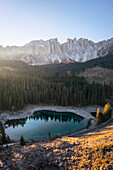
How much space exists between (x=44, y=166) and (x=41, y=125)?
1234 inches

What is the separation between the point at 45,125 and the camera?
1750 inches

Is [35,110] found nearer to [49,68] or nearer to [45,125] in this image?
[45,125]

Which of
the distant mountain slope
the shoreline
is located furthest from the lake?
the distant mountain slope

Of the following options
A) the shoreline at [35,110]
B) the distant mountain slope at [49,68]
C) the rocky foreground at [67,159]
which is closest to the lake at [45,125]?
the shoreline at [35,110]

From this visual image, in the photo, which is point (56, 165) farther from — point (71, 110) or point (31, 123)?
point (71, 110)

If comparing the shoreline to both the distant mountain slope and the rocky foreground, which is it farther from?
the distant mountain slope

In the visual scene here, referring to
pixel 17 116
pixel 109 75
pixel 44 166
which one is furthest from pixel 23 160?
pixel 109 75

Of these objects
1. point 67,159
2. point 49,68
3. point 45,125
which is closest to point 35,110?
point 45,125

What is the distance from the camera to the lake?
123 feet

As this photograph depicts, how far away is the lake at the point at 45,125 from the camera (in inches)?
1481

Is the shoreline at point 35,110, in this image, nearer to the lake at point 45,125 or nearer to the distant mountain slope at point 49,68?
the lake at point 45,125

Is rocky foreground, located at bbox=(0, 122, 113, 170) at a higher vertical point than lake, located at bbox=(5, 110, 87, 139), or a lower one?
higher

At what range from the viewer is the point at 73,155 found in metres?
14.9

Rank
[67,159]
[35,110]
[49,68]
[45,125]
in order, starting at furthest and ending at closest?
[49,68]
[35,110]
[45,125]
[67,159]
